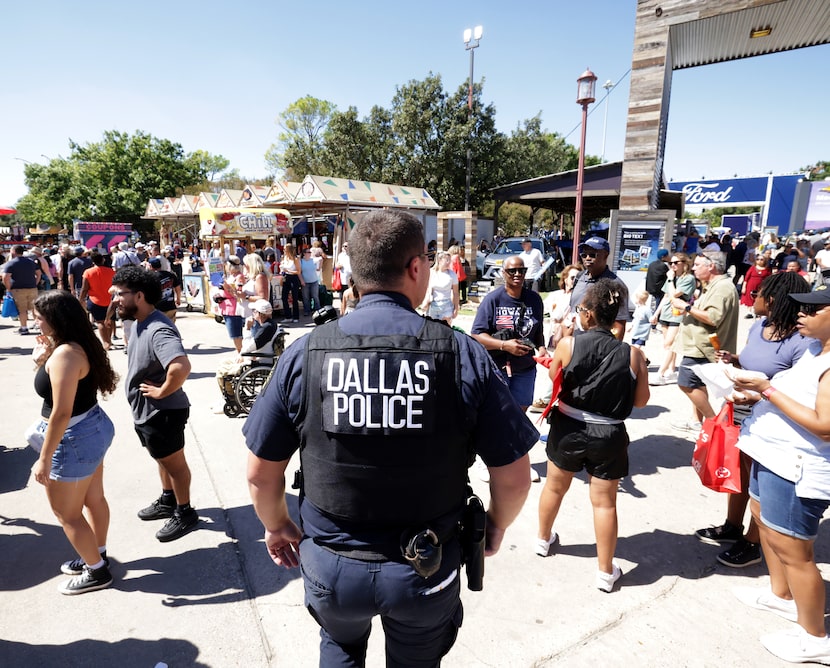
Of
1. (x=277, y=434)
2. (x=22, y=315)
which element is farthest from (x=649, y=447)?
(x=22, y=315)

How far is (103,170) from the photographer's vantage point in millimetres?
37844

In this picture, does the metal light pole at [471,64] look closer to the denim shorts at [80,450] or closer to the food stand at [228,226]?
the food stand at [228,226]

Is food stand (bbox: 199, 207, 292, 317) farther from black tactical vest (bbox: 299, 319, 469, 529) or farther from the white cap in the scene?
black tactical vest (bbox: 299, 319, 469, 529)

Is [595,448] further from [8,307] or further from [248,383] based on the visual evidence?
[8,307]

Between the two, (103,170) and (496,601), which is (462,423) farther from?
(103,170)

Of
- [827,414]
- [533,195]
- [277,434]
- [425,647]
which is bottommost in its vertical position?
[425,647]

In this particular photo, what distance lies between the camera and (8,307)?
32.0 ft

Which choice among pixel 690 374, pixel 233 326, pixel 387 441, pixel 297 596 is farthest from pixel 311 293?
pixel 387 441

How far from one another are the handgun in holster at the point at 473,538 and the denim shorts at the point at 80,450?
2271 millimetres

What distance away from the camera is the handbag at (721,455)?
2707 mm

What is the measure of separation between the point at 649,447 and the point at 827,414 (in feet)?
9.29

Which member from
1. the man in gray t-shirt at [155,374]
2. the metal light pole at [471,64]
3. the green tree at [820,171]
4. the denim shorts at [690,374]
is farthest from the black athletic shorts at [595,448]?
the green tree at [820,171]

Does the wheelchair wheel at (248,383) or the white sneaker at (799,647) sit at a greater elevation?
the wheelchair wheel at (248,383)

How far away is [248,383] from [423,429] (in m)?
4.47
